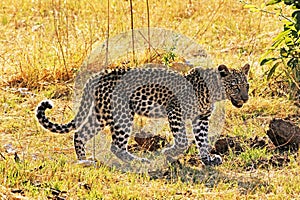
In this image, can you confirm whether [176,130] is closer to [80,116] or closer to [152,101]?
[152,101]

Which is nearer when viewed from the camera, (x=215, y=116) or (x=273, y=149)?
(x=273, y=149)

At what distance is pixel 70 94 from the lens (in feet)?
27.7

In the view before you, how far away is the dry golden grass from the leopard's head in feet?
1.73

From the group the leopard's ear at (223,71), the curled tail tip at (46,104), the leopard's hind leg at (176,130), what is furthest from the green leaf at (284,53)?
the curled tail tip at (46,104)

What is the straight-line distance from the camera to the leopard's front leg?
259 inches

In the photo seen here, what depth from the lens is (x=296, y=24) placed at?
7383mm

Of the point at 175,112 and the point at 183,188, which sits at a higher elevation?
the point at 175,112

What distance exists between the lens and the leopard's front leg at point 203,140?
6.57 m

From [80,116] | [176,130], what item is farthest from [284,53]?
[80,116]

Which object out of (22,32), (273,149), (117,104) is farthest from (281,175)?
(22,32)

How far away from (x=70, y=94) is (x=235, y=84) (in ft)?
7.92

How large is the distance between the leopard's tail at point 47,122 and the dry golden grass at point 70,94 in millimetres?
251

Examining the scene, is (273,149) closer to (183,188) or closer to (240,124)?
(240,124)

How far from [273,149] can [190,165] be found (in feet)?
2.75
